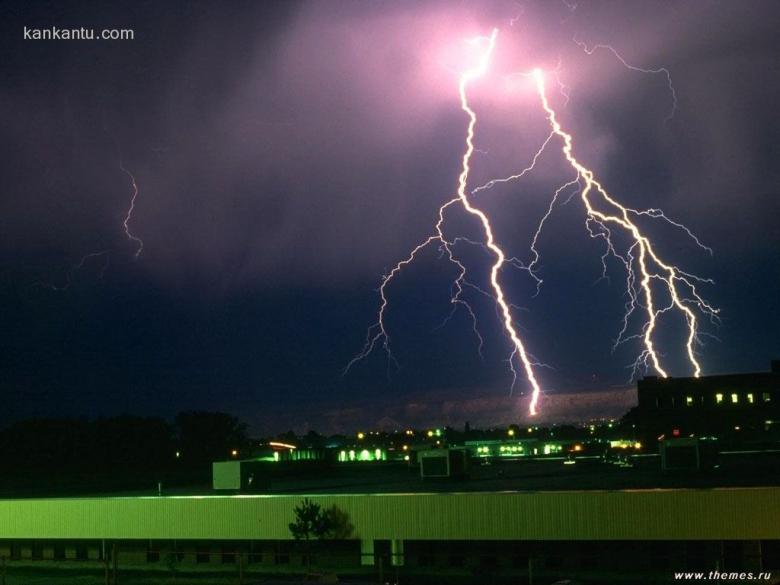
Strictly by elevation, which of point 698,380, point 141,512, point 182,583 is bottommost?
point 182,583

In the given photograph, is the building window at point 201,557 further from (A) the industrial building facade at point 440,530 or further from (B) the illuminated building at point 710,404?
(B) the illuminated building at point 710,404

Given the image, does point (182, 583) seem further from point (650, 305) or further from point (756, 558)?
point (650, 305)

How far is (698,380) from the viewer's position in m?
80.6

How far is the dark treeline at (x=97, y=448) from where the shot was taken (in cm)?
9506

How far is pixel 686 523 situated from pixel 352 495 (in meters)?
8.48

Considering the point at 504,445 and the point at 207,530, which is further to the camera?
the point at 504,445

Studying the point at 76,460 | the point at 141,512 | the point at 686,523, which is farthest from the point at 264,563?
the point at 76,460

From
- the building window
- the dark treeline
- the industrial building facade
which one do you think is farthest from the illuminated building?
the building window

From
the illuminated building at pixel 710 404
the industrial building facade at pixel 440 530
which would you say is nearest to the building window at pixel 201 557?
the industrial building facade at pixel 440 530

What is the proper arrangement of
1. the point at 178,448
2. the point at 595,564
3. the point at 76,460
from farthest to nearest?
the point at 178,448 < the point at 76,460 < the point at 595,564

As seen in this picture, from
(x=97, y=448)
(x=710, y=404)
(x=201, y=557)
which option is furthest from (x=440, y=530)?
(x=97, y=448)

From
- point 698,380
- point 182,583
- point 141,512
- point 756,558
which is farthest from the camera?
point 698,380

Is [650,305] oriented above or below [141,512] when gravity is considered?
above

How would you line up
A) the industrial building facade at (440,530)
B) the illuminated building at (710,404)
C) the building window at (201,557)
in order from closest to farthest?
the industrial building facade at (440,530) → the building window at (201,557) → the illuminated building at (710,404)
